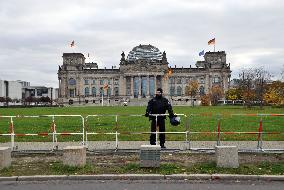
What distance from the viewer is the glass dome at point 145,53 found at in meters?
177

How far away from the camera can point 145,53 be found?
585 feet

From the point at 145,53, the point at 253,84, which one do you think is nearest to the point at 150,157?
the point at 253,84

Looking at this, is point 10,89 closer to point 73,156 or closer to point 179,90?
point 179,90

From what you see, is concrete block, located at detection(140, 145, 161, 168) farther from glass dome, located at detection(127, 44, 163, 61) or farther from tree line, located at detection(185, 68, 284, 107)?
glass dome, located at detection(127, 44, 163, 61)

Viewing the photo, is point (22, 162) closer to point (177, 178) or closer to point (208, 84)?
point (177, 178)

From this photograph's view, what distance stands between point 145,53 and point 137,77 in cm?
1157

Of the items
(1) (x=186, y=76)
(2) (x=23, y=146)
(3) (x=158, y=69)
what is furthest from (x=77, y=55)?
(2) (x=23, y=146)

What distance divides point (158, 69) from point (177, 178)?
16198 centimetres

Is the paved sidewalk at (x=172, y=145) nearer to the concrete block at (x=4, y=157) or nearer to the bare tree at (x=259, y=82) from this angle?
the concrete block at (x=4, y=157)

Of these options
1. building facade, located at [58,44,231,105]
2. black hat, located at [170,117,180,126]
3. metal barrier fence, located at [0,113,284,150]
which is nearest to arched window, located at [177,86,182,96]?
building facade, located at [58,44,231,105]

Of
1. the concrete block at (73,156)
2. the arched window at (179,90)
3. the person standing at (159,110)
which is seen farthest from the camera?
the arched window at (179,90)

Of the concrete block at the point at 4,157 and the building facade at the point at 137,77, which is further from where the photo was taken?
the building facade at the point at 137,77

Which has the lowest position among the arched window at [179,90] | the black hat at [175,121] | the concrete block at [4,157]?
the concrete block at [4,157]

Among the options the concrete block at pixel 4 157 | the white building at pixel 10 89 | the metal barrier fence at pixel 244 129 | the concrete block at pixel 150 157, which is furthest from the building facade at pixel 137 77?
the concrete block at pixel 150 157
